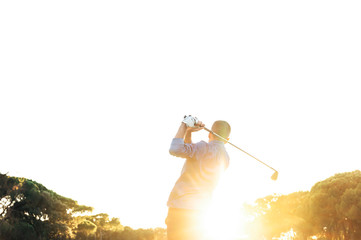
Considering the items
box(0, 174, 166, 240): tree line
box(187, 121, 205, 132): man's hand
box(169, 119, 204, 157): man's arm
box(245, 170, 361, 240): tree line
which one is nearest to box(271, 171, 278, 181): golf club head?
box(187, 121, 205, 132): man's hand

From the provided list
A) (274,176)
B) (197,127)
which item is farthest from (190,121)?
(274,176)

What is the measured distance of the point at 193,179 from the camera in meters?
3.74

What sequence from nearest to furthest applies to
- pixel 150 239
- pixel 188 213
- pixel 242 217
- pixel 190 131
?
1. pixel 188 213
2. pixel 190 131
3. pixel 242 217
4. pixel 150 239

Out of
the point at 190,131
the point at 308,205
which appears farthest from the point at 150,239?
the point at 190,131

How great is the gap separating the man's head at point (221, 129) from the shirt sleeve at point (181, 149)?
457mm

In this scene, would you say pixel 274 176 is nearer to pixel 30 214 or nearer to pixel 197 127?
pixel 197 127

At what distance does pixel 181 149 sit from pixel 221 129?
2.11 feet

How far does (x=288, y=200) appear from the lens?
6053 centimetres

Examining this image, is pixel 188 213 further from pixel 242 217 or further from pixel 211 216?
pixel 242 217

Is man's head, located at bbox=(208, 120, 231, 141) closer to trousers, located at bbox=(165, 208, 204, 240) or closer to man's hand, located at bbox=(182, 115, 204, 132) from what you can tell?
man's hand, located at bbox=(182, 115, 204, 132)

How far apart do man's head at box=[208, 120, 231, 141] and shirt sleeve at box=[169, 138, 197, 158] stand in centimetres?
46

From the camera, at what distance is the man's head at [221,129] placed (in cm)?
409

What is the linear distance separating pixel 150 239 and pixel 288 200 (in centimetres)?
6944

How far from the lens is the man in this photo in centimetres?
349
